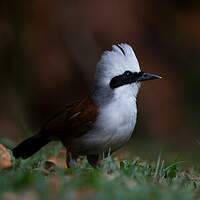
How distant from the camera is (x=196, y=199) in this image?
395cm

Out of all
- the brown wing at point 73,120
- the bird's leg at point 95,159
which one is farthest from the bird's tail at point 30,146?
the bird's leg at point 95,159

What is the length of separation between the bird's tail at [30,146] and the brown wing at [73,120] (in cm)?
13

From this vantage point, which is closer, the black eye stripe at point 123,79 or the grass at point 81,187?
the grass at point 81,187

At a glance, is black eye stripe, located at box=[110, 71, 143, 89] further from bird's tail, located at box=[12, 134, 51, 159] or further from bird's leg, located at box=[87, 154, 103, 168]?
bird's tail, located at box=[12, 134, 51, 159]

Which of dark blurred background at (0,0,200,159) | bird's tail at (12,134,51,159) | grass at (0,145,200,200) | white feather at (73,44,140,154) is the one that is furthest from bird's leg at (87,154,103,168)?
dark blurred background at (0,0,200,159)

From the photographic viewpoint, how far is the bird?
5.40 meters

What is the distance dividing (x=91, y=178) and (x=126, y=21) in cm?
934

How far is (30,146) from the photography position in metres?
5.97

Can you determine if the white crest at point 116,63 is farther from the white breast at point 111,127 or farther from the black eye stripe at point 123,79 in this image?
the white breast at point 111,127

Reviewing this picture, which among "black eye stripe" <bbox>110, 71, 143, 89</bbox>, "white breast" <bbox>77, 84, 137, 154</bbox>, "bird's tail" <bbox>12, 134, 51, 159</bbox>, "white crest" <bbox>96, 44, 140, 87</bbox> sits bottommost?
"bird's tail" <bbox>12, 134, 51, 159</bbox>

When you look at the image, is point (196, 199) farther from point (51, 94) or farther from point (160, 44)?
point (160, 44)

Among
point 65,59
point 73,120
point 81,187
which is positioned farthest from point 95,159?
point 65,59

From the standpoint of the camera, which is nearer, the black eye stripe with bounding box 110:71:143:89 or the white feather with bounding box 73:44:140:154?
the white feather with bounding box 73:44:140:154

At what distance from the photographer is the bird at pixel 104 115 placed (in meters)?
5.40
